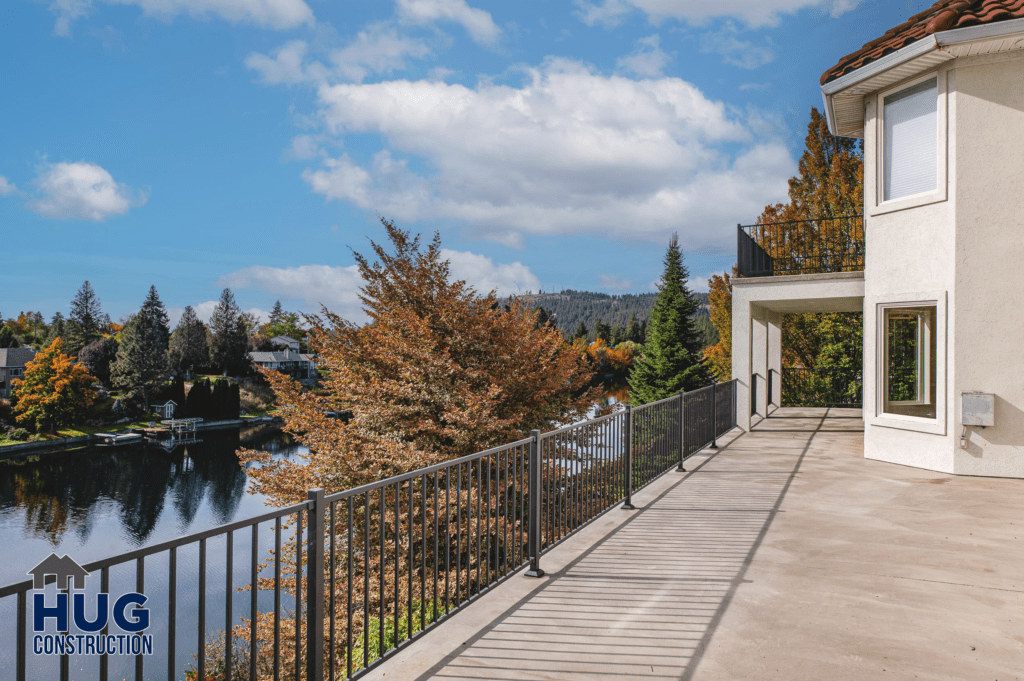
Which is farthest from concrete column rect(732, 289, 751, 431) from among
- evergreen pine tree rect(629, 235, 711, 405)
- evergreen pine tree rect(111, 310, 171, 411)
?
evergreen pine tree rect(111, 310, 171, 411)

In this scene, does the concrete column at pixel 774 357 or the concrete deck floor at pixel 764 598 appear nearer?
the concrete deck floor at pixel 764 598

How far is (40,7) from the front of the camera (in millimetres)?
115500

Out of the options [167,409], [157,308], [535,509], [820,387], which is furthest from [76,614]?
[157,308]

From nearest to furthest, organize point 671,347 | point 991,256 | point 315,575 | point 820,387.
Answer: point 315,575 < point 991,256 < point 820,387 < point 671,347

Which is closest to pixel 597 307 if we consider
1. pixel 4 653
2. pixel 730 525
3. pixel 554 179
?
pixel 554 179

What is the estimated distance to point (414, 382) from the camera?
11.2 metres

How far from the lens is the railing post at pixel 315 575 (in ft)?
9.07

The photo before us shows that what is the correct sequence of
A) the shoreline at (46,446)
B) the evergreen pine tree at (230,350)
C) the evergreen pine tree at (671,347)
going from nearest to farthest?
the evergreen pine tree at (671,347) < the shoreline at (46,446) < the evergreen pine tree at (230,350)

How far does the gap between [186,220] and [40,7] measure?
89.1 metres

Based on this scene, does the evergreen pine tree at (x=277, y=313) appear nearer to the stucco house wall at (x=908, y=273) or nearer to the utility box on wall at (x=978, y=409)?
the stucco house wall at (x=908, y=273)

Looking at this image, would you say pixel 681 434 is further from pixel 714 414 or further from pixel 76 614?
pixel 76 614

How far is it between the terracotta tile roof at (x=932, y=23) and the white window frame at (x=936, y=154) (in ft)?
1.97

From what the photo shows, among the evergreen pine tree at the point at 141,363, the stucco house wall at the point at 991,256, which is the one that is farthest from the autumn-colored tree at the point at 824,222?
the evergreen pine tree at the point at 141,363

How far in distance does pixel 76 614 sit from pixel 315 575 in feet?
2.85
